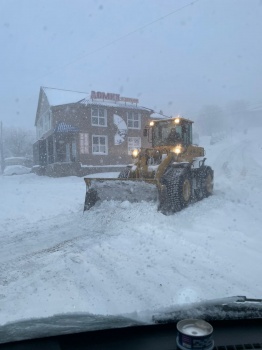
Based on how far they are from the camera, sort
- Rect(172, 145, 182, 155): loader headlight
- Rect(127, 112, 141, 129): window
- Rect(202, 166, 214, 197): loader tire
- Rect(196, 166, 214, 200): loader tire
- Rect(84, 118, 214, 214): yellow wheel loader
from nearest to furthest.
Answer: Rect(84, 118, 214, 214): yellow wheel loader < Rect(172, 145, 182, 155): loader headlight < Rect(196, 166, 214, 200): loader tire < Rect(202, 166, 214, 197): loader tire < Rect(127, 112, 141, 129): window

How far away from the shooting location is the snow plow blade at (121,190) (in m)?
9.20

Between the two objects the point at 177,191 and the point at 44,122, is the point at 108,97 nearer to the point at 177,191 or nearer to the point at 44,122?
the point at 44,122

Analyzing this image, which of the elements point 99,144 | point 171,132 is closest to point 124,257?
point 171,132

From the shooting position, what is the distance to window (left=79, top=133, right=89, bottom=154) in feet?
86.1

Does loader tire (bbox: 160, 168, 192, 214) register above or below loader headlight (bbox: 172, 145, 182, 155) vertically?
below

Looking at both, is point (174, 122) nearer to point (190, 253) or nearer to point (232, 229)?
point (232, 229)

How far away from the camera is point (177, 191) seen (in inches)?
390

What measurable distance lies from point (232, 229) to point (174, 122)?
17.5ft

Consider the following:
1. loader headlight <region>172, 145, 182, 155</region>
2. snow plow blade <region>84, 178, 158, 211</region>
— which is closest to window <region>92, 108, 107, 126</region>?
loader headlight <region>172, 145, 182, 155</region>

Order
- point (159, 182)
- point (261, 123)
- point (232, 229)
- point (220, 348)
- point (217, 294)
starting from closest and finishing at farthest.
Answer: point (220, 348)
point (217, 294)
point (232, 229)
point (159, 182)
point (261, 123)

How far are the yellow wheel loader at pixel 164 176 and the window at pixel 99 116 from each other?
15.0 metres

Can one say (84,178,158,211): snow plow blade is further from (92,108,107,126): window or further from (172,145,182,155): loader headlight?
(92,108,107,126): window

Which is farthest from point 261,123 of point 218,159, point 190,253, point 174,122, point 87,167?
point 190,253

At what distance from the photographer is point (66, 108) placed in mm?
26359
